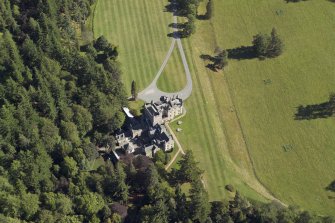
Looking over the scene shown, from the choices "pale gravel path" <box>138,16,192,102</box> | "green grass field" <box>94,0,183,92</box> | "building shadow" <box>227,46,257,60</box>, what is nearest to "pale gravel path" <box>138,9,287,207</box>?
"pale gravel path" <box>138,16,192,102</box>

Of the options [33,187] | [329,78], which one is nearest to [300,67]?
[329,78]

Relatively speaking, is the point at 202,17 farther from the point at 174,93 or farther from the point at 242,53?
the point at 174,93

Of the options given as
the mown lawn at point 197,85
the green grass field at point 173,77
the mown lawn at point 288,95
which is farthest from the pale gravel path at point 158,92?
the mown lawn at point 288,95

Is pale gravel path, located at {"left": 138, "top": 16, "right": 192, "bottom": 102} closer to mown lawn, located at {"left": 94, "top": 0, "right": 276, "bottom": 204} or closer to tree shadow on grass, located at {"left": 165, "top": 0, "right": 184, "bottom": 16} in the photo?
mown lawn, located at {"left": 94, "top": 0, "right": 276, "bottom": 204}

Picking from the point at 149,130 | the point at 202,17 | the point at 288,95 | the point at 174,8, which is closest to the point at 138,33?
the point at 174,8

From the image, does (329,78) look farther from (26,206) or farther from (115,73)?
(26,206)

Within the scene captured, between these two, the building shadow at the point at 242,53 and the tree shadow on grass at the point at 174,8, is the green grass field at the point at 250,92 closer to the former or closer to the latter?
the building shadow at the point at 242,53
